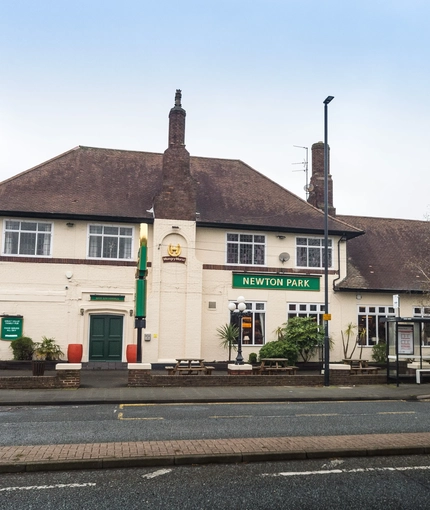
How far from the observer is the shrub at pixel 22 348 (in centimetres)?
2314

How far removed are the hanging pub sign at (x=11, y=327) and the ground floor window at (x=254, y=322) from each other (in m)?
9.77

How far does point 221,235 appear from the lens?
2634cm

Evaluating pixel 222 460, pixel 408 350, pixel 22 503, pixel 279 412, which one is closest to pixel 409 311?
pixel 408 350

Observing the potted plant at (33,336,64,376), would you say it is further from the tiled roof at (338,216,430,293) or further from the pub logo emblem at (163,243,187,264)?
the tiled roof at (338,216,430,293)

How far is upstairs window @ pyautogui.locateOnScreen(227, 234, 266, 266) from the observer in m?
26.5

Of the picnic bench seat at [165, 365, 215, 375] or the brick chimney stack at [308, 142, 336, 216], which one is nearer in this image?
the picnic bench seat at [165, 365, 215, 375]

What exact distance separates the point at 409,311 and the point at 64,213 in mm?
17994

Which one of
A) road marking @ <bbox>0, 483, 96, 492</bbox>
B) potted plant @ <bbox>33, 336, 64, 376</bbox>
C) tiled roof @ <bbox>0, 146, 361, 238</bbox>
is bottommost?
road marking @ <bbox>0, 483, 96, 492</bbox>

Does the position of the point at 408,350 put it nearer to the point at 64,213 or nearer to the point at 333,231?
the point at 333,231

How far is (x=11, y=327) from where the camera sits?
77.5ft

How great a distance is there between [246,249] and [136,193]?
6.17 metres

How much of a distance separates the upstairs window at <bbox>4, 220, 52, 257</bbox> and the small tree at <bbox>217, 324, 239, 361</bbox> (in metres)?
8.84

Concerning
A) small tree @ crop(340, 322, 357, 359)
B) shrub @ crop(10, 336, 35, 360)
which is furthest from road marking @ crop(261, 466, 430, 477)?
small tree @ crop(340, 322, 357, 359)

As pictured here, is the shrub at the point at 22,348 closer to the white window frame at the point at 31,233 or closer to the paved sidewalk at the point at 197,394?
the white window frame at the point at 31,233
